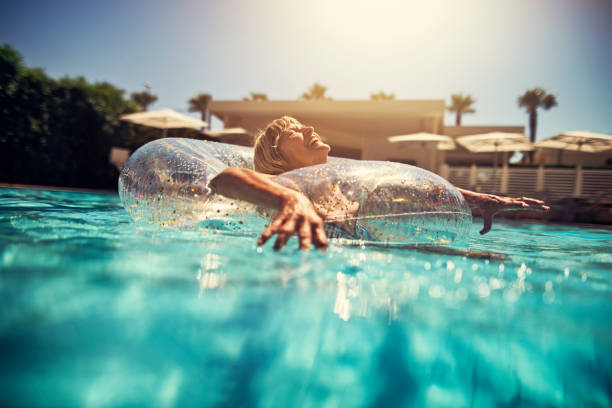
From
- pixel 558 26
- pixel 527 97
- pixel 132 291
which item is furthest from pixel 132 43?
pixel 527 97

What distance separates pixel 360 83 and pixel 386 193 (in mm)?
18191

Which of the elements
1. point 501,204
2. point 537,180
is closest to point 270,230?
point 501,204

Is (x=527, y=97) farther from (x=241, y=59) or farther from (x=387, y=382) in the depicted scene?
(x=387, y=382)

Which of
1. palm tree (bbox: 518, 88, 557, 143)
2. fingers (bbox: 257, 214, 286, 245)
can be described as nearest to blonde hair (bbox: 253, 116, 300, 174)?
fingers (bbox: 257, 214, 286, 245)

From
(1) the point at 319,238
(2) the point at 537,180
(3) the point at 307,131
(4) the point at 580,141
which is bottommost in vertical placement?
(1) the point at 319,238

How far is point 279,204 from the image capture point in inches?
58.8

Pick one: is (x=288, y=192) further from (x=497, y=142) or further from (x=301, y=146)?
(x=497, y=142)

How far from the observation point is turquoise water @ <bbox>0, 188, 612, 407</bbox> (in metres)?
0.73

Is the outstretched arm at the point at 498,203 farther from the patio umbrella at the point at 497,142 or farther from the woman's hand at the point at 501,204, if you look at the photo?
the patio umbrella at the point at 497,142

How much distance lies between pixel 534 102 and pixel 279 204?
127 ft

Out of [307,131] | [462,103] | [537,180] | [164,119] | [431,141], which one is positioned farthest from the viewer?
[462,103]

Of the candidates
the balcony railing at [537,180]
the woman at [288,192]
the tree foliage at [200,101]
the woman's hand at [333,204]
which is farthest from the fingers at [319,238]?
the tree foliage at [200,101]

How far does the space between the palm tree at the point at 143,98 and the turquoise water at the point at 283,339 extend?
148ft

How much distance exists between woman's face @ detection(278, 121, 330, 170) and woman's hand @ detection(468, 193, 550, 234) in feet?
4.47
